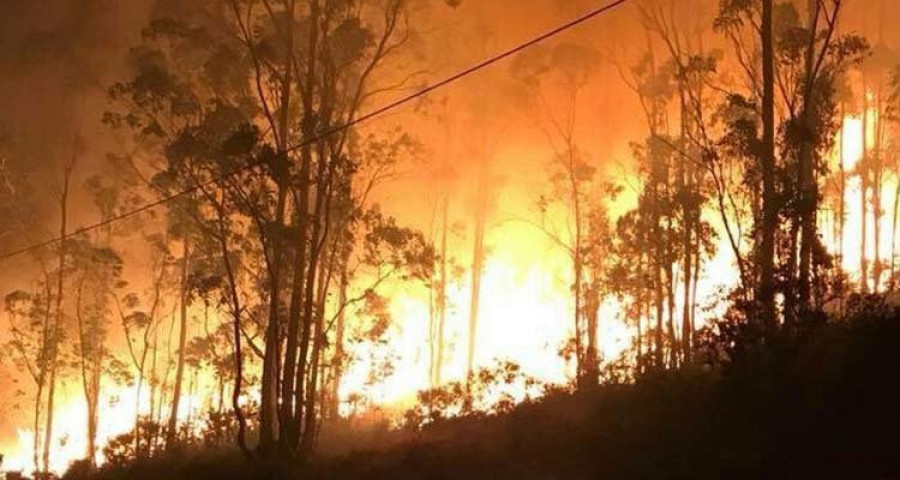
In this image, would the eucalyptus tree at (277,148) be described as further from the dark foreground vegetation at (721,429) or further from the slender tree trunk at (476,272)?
the slender tree trunk at (476,272)

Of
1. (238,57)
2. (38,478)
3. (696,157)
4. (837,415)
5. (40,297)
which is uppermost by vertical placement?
(696,157)

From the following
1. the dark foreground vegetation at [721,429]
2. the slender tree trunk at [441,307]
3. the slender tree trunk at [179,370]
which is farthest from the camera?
the slender tree trunk at [441,307]

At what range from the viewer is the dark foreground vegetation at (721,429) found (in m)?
9.83

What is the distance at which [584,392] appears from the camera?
1858cm

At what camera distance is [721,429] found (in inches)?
434

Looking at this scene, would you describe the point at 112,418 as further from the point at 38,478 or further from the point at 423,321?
the point at 38,478

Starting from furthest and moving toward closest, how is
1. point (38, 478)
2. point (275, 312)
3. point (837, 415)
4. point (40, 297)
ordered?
point (40, 297) → point (38, 478) → point (275, 312) → point (837, 415)

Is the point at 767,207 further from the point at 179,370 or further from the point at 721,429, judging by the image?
the point at 179,370

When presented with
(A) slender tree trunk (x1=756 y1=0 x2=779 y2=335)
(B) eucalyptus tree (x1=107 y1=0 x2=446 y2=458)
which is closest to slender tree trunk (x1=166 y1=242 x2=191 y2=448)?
(B) eucalyptus tree (x1=107 y1=0 x2=446 y2=458)

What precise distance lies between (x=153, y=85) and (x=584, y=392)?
11416mm

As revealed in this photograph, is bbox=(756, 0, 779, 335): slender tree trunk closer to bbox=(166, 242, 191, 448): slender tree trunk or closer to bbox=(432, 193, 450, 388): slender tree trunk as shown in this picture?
bbox=(166, 242, 191, 448): slender tree trunk

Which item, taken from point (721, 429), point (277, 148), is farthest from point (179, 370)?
point (721, 429)

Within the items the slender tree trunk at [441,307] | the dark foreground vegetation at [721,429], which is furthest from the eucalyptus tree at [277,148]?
the slender tree trunk at [441,307]

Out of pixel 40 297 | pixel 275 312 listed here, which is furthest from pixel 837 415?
pixel 40 297
